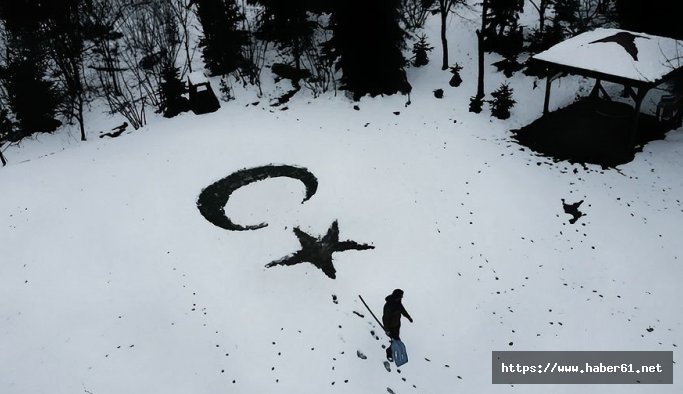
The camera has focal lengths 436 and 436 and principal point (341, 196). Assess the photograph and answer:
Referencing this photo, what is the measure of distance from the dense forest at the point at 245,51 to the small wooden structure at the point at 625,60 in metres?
2.61

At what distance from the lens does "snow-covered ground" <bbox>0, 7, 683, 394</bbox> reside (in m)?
9.11

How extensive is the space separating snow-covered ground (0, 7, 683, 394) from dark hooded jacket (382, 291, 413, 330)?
1.13m

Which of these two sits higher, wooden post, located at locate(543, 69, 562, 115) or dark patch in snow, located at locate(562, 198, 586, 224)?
wooden post, located at locate(543, 69, 562, 115)

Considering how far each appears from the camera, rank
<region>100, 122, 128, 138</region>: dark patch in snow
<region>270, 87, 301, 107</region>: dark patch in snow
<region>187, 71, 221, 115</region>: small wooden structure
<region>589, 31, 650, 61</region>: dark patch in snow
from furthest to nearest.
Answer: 1. <region>270, 87, 301, 107</region>: dark patch in snow
2. <region>187, 71, 221, 115</region>: small wooden structure
3. <region>100, 122, 128, 138</region>: dark patch in snow
4. <region>589, 31, 650, 61</region>: dark patch in snow

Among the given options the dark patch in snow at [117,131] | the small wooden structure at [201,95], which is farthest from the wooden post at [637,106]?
the dark patch in snow at [117,131]

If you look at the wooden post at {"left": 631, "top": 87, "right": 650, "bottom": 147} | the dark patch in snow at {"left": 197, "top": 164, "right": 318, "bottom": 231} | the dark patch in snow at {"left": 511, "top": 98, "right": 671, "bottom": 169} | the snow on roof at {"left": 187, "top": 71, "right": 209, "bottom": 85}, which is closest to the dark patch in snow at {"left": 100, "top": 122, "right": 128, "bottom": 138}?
the snow on roof at {"left": 187, "top": 71, "right": 209, "bottom": 85}

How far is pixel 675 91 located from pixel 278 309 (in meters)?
14.7

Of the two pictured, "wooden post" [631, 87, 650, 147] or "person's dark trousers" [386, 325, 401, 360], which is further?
"wooden post" [631, 87, 650, 147]

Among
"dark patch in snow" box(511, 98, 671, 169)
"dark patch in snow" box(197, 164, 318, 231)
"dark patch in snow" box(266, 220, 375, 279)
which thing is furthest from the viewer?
"dark patch in snow" box(511, 98, 671, 169)

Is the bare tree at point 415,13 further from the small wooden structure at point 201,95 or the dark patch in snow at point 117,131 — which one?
the dark patch in snow at point 117,131

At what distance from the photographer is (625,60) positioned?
13.7 m

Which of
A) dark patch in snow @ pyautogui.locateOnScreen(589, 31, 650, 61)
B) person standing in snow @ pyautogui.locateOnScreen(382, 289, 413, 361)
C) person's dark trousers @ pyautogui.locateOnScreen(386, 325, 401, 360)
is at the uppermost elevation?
dark patch in snow @ pyautogui.locateOnScreen(589, 31, 650, 61)

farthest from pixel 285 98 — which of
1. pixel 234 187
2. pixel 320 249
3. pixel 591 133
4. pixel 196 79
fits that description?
pixel 591 133

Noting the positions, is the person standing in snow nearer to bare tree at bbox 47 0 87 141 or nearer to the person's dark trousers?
the person's dark trousers
